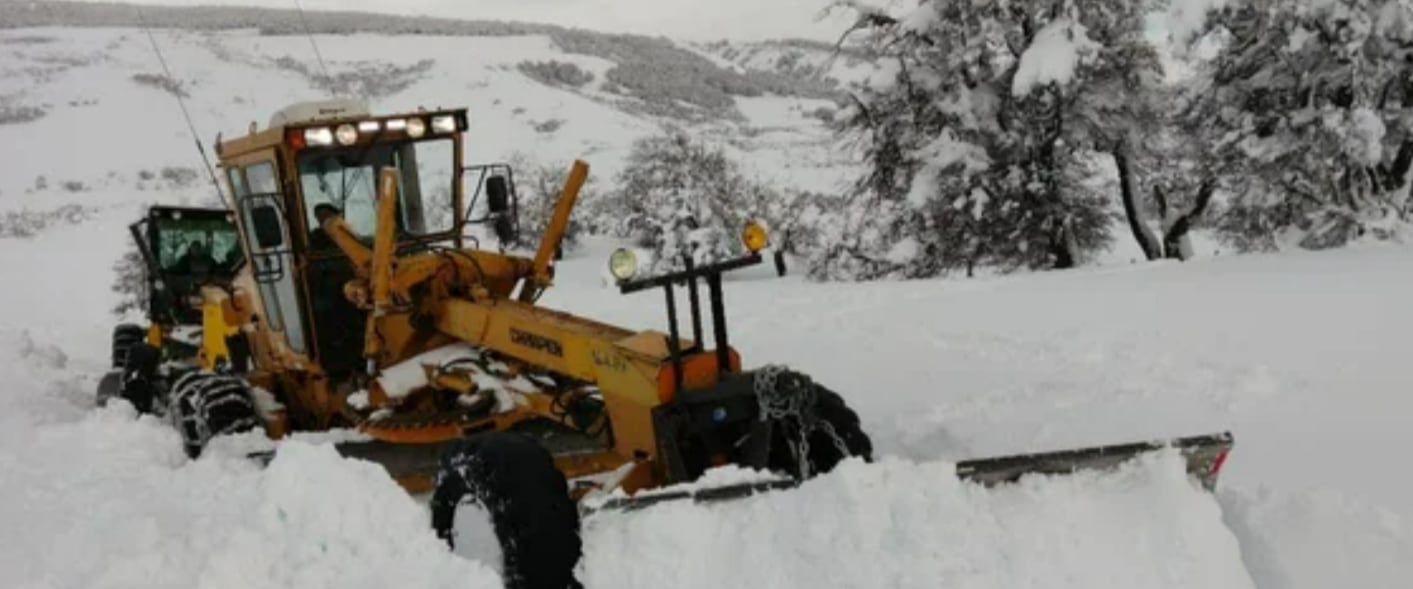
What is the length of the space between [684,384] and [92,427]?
4.79 m

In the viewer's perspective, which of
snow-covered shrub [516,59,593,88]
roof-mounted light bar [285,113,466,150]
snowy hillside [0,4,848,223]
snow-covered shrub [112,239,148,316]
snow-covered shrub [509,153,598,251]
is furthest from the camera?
snow-covered shrub [516,59,593,88]

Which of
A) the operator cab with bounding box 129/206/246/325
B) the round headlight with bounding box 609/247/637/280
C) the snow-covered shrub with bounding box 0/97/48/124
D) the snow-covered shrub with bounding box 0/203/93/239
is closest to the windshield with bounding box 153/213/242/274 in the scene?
the operator cab with bounding box 129/206/246/325

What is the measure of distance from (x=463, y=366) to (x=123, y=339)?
7.36 meters

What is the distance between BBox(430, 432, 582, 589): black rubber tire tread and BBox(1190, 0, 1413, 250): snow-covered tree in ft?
45.3

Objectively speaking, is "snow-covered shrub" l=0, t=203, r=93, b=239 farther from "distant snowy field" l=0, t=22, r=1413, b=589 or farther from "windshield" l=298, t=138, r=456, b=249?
"windshield" l=298, t=138, r=456, b=249

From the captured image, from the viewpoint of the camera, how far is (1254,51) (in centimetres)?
1634

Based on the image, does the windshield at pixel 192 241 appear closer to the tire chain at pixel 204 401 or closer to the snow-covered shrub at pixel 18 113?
the tire chain at pixel 204 401

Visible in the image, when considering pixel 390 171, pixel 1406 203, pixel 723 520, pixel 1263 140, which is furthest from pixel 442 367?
pixel 1406 203

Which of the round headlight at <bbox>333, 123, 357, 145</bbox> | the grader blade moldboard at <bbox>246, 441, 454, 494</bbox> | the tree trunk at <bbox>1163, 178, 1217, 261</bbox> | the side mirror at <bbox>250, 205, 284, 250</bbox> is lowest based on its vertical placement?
the tree trunk at <bbox>1163, 178, 1217, 261</bbox>

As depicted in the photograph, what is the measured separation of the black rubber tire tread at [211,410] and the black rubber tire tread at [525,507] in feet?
11.8

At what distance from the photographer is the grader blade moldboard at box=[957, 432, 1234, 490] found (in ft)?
13.0

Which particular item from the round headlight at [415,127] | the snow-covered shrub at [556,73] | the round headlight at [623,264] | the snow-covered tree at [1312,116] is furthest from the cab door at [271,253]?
the snow-covered shrub at [556,73]

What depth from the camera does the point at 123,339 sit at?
12.2 meters

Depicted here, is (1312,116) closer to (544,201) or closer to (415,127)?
(415,127)
